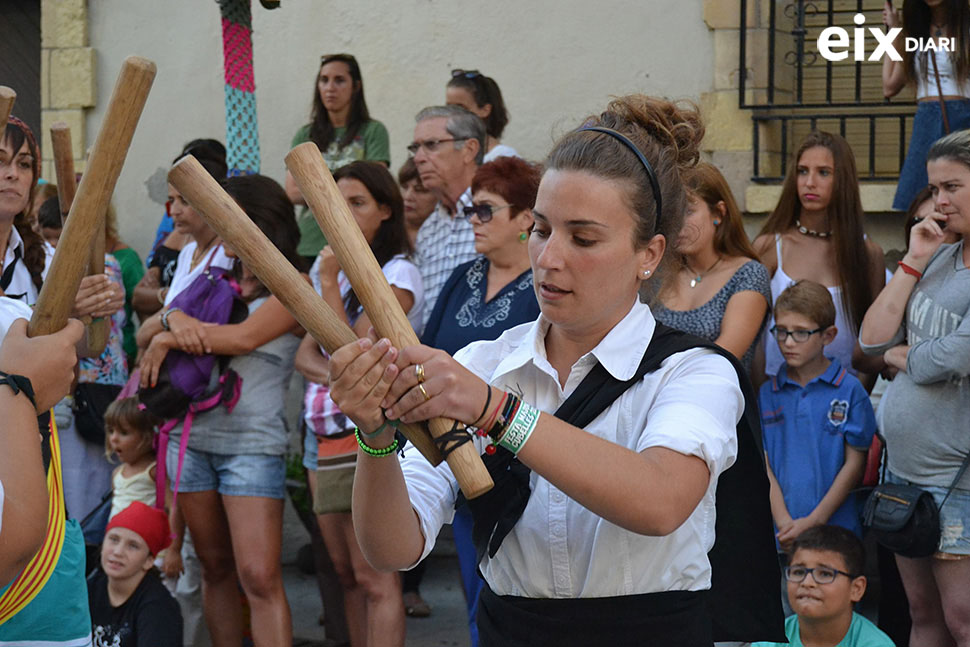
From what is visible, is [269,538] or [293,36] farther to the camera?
[293,36]

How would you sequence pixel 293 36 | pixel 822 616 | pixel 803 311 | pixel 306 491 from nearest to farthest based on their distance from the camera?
pixel 822 616
pixel 803 311
pixel 306 491
pixel 293 36

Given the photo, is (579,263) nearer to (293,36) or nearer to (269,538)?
(269,538)

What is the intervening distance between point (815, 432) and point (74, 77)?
18.5ft

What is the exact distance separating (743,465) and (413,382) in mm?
744

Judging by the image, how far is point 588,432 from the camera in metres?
1.95

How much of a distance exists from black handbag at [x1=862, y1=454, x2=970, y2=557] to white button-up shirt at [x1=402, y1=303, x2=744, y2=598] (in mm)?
1852

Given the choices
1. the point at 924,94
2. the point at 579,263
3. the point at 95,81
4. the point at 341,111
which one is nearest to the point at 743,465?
the point at 579,263

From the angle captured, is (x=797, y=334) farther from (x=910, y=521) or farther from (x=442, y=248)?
(x=442, y=248)

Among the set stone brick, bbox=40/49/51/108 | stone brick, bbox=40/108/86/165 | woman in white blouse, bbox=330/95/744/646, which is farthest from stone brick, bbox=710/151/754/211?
woman in white blouse, bbox=330/95/744/646

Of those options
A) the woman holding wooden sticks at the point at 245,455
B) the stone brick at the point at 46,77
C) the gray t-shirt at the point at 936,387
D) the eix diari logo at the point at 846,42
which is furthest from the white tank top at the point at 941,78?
the stone brick at the point at 46,77

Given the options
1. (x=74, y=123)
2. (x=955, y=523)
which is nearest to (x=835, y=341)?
(x=955, y=523)

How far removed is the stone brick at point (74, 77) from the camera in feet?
25.3

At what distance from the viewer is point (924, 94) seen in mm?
5309

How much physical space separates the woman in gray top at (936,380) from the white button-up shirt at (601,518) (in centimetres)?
197
